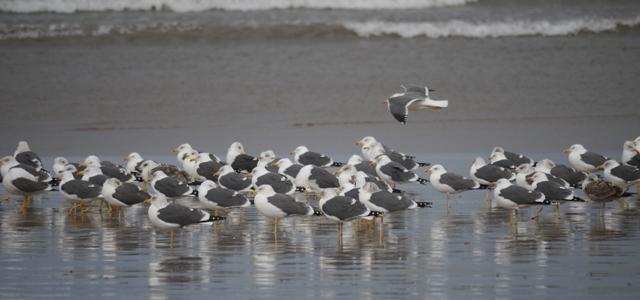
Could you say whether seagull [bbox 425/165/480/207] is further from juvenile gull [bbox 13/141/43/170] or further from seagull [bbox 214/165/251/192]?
juvenile gull [bbox 13/141/43/170]

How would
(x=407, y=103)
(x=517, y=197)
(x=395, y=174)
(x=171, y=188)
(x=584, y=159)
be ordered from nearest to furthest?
(x=517, y=197)
(x=171, y=188)
(x=407, y=103)
(x=395, y=174)
(x=584, y=159)

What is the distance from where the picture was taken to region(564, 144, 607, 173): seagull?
19.3m

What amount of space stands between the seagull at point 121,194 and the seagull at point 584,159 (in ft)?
23.6

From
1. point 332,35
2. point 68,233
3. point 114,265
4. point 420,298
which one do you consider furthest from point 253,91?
point 420,298

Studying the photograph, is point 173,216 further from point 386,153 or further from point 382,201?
point 386,153

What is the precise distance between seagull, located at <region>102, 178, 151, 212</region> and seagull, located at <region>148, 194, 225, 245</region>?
6.07 ft

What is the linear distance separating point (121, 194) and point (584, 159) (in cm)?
758

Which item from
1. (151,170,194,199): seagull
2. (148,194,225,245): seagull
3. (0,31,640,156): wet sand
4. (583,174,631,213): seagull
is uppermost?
(0,31,640,156): wet sand

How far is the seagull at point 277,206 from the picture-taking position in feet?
49.0

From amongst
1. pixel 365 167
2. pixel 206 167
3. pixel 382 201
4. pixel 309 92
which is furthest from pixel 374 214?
pixel 309 92

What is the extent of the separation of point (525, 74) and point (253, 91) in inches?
253

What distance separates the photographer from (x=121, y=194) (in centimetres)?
1619

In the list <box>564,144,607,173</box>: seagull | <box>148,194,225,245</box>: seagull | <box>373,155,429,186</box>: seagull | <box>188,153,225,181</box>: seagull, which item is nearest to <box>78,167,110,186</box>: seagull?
<box>188,153,225,181</box>: seagull

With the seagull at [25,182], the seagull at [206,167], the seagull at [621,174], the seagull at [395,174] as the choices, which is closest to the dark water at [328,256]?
the seagull at [25,182]
